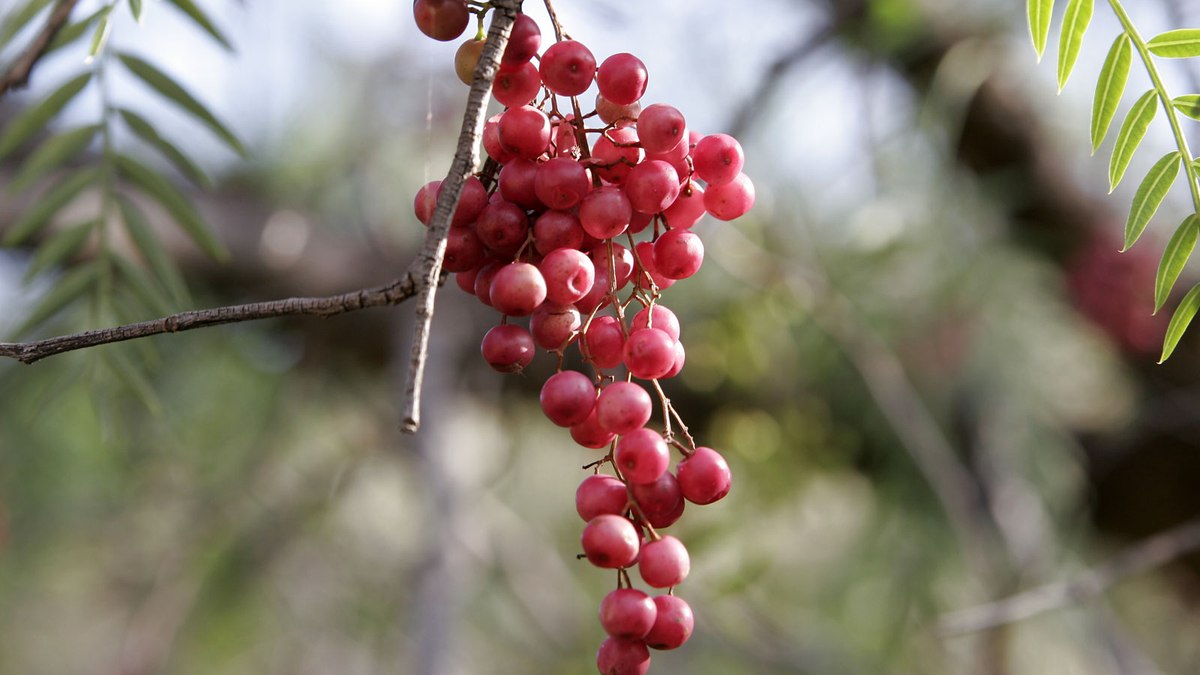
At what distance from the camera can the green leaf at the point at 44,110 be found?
0.78m

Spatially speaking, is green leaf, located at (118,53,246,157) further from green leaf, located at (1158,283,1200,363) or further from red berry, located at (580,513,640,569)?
green leaf, located at (1158,283,1200,363)

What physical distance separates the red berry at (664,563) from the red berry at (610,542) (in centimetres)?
2

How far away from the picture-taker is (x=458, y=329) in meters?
1.73

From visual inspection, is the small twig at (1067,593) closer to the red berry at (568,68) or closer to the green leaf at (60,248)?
the red berry at (568,68)

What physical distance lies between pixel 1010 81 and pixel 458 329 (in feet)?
4.16

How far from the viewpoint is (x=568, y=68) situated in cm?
46

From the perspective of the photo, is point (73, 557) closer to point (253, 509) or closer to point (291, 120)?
point (253, 509)

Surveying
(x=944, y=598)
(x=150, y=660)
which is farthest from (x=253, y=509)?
(x=944, y=598)

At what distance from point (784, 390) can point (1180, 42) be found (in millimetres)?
1401

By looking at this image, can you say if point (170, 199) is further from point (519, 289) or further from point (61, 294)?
point (519, 289)

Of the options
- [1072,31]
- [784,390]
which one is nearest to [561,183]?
[1072,31]

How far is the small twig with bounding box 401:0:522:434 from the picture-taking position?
0.34m

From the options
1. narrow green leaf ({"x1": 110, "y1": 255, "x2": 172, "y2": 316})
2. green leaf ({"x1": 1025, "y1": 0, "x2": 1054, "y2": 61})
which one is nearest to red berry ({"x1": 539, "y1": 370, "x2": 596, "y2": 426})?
green leaf ({"x1": 1025, "y1": 0, "x2": 1054, "y2": 61})

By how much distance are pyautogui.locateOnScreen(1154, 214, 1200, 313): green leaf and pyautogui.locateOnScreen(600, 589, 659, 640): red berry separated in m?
0.29
